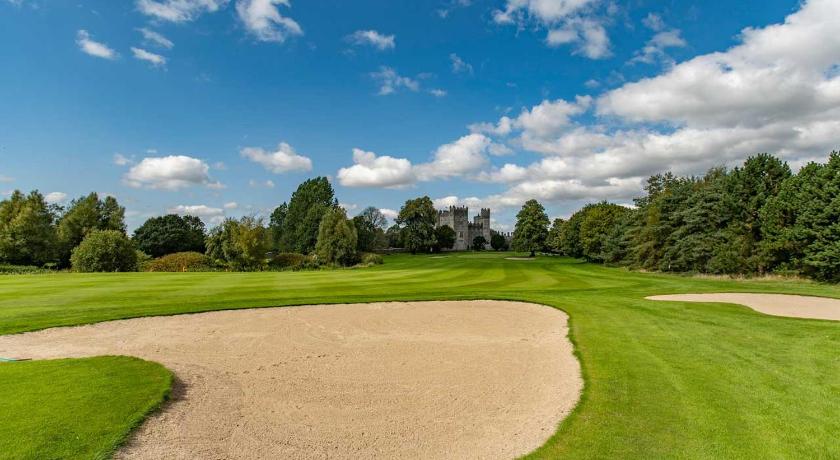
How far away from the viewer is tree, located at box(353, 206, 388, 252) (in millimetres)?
73438

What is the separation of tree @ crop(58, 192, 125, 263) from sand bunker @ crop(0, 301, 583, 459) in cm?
4949

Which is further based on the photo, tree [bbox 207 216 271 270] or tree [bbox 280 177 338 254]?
tree [bbox 280 177 338 254]

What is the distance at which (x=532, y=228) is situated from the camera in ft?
243

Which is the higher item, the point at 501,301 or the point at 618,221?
the point at 618,221

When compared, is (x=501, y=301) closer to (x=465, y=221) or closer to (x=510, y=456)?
(x=510, y=456)

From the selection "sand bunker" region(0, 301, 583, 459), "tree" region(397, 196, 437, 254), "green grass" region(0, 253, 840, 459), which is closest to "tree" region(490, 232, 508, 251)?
"tree" region(397, 196, 437, 254)

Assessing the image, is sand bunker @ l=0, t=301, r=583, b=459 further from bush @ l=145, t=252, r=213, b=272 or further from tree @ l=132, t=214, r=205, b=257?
tree @ l=132, t=214, r=205, b=257

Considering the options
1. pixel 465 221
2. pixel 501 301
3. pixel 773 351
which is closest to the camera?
pixel 773 351

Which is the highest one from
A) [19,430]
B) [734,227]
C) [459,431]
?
[734,227]

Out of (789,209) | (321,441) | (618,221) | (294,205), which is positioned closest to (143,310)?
(321,441)

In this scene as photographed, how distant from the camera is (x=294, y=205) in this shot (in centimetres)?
7431

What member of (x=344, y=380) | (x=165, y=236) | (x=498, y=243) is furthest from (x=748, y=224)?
(x=498, y=243)

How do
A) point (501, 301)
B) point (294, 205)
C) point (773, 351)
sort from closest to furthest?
point (773, 351), point (501, 301), point (294, 205)

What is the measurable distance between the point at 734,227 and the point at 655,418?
3251cm
